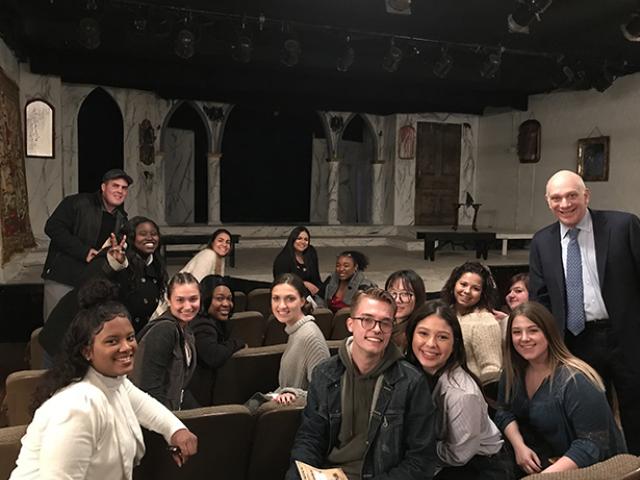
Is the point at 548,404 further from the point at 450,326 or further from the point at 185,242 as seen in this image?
the point at 185,242

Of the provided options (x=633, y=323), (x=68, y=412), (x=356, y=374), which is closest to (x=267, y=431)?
(x=356, y=374)

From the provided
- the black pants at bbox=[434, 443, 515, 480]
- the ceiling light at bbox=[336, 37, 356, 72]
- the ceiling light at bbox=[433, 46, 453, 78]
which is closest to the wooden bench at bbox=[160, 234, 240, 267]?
the ceiling light at bbox=[336, 37, 356, 72]

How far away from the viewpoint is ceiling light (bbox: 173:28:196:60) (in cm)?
601

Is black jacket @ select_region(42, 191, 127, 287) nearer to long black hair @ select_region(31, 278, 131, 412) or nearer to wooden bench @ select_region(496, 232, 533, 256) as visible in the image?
long black hair @ select_region(31, 278, 131, 412)

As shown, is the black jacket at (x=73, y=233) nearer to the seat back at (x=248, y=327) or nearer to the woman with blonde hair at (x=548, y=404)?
the seat back at (x=248, y=327)

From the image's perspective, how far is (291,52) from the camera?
643 cm

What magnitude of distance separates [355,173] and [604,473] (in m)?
11.3

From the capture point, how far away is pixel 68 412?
1486 millimetres

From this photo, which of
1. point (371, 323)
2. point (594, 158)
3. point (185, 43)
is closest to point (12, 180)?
point (185, 43)

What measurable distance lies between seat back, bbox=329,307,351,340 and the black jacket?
Result: 1.52 m

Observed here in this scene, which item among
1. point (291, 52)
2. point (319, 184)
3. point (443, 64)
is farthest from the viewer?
point (319, 184)

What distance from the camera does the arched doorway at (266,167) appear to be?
475 inches

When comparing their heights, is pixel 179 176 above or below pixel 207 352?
above

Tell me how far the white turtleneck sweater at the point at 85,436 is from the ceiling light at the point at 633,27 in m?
5.93
